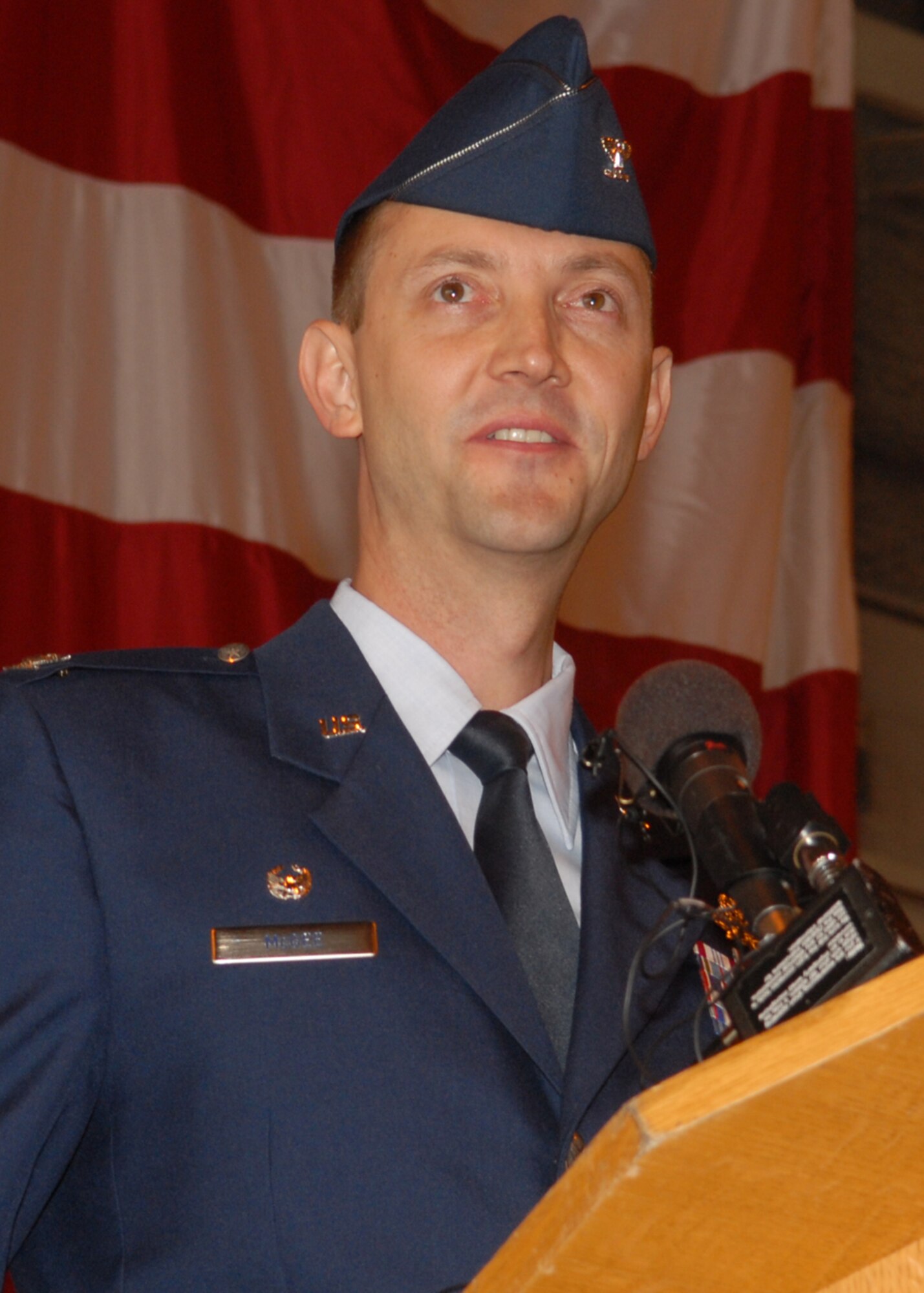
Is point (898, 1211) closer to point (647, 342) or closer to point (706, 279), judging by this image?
point (647, 342)

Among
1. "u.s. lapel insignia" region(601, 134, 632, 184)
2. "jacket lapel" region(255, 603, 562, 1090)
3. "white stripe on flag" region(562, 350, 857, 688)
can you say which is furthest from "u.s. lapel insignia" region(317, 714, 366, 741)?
"white stripe on flag" region(562, 350, 857, 688)

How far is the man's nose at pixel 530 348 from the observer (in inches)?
60.1

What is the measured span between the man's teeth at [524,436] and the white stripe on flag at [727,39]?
1869mm

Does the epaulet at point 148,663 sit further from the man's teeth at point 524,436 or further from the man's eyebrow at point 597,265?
the man's eyebrow at point 597,265

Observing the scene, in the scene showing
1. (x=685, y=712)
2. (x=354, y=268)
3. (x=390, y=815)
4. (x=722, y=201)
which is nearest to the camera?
(x=685, y=712)

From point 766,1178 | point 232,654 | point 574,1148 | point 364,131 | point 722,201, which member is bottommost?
point 574,1148

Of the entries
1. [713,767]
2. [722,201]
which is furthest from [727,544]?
[713,767]

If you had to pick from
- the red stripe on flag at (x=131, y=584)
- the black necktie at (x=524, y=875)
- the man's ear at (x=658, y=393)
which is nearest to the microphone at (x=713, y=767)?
the black necktie at (x=524, y=875)

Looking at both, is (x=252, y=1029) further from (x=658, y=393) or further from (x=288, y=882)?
(x=658, y=393)

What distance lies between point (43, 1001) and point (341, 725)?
37cm

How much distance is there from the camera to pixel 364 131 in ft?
9.53

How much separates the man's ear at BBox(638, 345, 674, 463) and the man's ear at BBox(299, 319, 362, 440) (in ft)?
1.04

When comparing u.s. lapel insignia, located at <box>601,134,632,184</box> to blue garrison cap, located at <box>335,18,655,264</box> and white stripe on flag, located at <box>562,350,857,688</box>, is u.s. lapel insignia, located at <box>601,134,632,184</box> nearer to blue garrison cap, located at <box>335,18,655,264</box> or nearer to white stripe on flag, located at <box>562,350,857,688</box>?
blue garrison cap, located at <box>335,18,655,264</box>

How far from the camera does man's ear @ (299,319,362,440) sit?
172 centimetres
